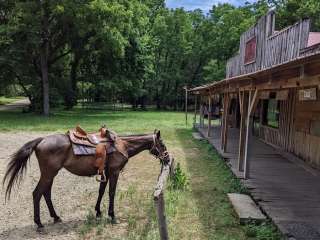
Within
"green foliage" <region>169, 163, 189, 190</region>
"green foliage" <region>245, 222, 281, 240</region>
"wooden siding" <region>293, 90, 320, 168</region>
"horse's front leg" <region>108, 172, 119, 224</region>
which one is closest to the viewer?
"green foliage" <region>245, 222, 281, 240</region>

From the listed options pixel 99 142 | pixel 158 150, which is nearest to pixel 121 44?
pixel 158 150

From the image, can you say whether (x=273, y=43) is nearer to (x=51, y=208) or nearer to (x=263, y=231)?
(x=263, y=231)

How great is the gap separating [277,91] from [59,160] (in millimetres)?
9252

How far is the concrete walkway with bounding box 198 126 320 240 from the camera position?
594 centimetres

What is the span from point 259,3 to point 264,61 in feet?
88.2

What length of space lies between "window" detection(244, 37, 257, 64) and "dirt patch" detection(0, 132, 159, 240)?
589 cm

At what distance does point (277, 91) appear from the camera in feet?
44.1

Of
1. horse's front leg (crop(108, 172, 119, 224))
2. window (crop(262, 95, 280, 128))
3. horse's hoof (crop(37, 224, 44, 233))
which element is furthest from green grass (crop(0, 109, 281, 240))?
window (crop(262, 95, 280, 128))

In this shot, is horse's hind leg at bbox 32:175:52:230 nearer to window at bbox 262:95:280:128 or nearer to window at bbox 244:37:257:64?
window at bbox 262:95:280:128

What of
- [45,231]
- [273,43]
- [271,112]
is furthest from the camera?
[271,112]

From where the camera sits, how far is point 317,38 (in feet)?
39.4

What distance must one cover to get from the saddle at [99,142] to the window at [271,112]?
377 inches

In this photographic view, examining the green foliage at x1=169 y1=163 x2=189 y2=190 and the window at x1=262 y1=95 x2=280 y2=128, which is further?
the window at x1=262 y1=95 x2=280 y2=128

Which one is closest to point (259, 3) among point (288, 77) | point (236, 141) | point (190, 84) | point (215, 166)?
point (190, 84)
